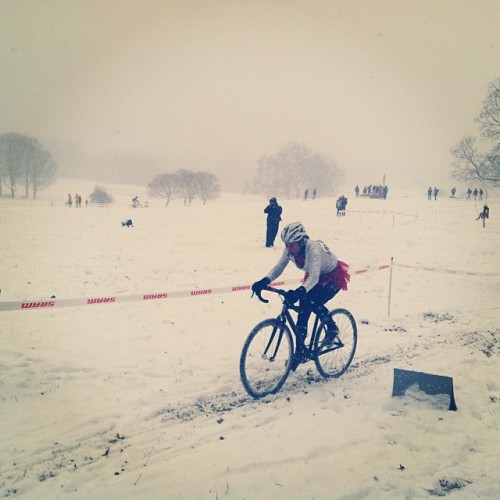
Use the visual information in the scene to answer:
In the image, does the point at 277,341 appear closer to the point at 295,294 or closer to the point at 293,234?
the point at 295,294

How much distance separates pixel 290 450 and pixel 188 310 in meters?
5.35

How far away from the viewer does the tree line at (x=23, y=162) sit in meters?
60.0

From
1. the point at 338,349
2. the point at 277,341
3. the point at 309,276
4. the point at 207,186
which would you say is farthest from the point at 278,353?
the point at 207,186

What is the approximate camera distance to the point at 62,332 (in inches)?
285

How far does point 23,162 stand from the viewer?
6206cm

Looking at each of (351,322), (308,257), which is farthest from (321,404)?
(308,257)

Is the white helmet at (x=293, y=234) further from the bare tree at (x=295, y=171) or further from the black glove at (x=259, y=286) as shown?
the bare tree at (x=295, y=171)

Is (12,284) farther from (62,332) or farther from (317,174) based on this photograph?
(317,174)

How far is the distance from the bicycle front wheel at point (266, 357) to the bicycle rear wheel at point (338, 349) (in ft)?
1.92

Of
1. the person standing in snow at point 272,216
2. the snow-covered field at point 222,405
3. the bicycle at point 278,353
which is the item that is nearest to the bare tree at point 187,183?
the person standing in snow at point 272,216

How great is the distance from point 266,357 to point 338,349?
4.88 ft

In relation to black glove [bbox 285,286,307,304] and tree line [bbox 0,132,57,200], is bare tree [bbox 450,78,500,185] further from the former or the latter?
tree line [bbox 0,132,57,200]

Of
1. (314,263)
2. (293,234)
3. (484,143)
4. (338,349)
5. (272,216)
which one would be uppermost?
(484,143)

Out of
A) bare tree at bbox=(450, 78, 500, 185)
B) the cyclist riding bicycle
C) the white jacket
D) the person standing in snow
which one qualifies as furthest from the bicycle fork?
bare tree at bbox=(450, 78, 500, 185)
